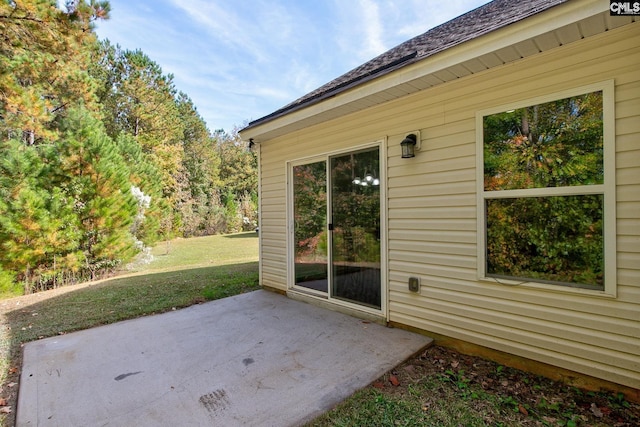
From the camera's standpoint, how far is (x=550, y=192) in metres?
2.27

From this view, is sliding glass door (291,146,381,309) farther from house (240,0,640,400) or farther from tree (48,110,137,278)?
tree (48,110,137,278)

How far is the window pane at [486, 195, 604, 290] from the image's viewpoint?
2.13m

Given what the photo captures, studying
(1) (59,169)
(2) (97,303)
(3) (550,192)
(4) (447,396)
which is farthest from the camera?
(1) (59,169)

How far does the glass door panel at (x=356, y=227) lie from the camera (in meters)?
3.51

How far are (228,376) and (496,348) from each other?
2267 millimetres

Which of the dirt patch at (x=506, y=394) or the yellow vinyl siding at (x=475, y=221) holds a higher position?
the yellow vinyl siding at (x=475, y=221)

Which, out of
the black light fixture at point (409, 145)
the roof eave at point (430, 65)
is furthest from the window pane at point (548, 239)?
the roof eave at point (430, 65)

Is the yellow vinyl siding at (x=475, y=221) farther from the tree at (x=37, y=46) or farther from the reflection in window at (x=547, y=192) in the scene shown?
the tree at (x=37, y=46)

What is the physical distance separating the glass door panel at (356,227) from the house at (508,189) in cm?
2

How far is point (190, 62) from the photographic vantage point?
34.6ft

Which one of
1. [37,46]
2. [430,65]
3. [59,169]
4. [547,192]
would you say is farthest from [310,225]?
[59,169]

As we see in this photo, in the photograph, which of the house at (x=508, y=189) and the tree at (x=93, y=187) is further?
the tree at (x=93, y=187)

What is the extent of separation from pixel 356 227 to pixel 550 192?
6.55 ft

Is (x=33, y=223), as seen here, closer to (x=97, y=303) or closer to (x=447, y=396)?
(x=97, y=303)
